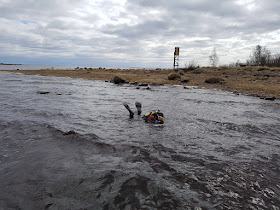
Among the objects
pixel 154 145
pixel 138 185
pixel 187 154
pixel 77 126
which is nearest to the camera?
pixel 138 185

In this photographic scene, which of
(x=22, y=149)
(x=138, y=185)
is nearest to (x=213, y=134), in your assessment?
(x=138, y=185)

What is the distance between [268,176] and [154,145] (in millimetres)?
2535

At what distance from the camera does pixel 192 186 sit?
3.24 metres

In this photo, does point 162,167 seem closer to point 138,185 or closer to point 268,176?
point 138,185

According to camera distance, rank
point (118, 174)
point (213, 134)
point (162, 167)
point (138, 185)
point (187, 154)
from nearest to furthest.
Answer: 1. point (138, 185)
2. point (118, 174)
3. point (162, 167)
4. point (187, 154)
5. point (213, 134)

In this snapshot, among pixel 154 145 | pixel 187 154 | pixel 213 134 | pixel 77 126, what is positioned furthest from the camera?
pixel 77 126

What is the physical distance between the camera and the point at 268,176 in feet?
11.8

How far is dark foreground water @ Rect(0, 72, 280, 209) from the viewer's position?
2.88 m

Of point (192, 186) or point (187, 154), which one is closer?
point (192, 186)

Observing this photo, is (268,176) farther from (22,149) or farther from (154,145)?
(22,149)

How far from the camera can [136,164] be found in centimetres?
393

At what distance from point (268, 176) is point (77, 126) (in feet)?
18.1

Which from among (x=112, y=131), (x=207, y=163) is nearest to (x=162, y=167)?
(x=207, y=163)

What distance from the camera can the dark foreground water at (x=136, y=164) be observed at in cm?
288
